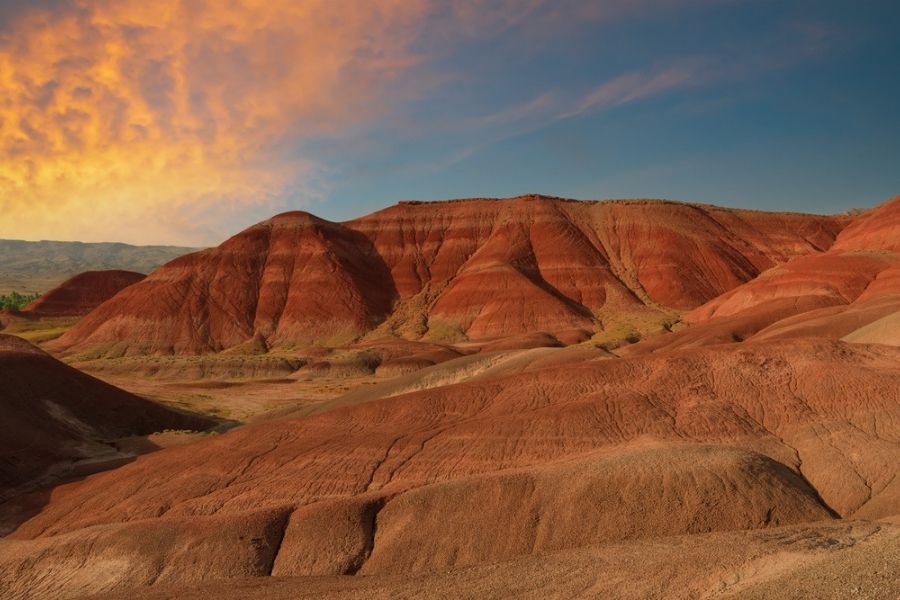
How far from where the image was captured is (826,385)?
24109 millimetres

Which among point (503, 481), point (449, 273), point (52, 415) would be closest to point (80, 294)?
point (449, 273)

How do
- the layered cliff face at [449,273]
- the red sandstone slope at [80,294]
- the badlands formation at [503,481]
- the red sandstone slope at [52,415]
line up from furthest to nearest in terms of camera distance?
the red sandstone slope at [80,294], the layered cliff face at [449,273], the red sandstone slope at [52,415], the badlands formation at [503,481]

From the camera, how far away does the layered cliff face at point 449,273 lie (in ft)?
307

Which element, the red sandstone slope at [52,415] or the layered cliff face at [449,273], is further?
the layered cliff face at [449,273]

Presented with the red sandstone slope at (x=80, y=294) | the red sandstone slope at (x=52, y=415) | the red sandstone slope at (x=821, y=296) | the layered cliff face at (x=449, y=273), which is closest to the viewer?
the red sandstone slope at (x=52, y=415)

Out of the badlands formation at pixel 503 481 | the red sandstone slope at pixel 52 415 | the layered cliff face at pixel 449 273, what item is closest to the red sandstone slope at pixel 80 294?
the layered cliff face at pixel 449 273

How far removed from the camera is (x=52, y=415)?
37812 mm

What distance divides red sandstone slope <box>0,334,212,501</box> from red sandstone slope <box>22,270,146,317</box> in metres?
107

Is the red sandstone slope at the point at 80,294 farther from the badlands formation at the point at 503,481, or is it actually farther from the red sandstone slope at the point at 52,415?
the red sandstone slope at the point at 52,415

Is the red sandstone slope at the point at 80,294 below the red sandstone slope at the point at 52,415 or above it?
above

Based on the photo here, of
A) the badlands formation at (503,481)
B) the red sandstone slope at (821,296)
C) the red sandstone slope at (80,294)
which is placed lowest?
the badlands formation at (503,481)

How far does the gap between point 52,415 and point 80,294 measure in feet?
420

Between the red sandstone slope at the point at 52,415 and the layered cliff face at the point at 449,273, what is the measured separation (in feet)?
156

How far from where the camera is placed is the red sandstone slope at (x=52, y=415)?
104 feet
